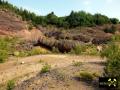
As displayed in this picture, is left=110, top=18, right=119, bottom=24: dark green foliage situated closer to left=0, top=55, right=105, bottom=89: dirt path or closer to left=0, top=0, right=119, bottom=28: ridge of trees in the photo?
left=0, top=0, right=119, bottom=28: ridge of trees

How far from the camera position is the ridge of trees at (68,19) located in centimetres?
5644

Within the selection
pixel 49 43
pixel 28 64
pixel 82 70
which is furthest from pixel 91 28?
pixel 82 70

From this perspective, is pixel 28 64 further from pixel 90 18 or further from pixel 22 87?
pixel 90 18

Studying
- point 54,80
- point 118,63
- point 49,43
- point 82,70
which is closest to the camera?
point 118,63

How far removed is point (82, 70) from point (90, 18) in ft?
144

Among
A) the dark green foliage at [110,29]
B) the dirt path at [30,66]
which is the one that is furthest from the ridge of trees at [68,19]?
the dirt path at [30,66]

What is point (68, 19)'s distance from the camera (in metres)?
58.3

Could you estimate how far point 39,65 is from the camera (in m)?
17.4

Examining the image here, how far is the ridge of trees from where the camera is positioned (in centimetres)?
5644

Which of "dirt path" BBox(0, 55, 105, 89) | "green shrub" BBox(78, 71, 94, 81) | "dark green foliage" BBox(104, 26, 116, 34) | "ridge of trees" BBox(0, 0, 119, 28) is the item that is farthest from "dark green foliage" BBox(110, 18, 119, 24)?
"green shrub" BBox(78, 71, 94, 81)

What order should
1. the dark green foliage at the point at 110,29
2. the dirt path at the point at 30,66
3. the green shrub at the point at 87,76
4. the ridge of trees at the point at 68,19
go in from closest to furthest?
1. the green shrub at the point at 87,76
2. the dirt path at the point at 30,66
3. the dark green foliage at the point at 110,29
4. the ridge of trees at the point at 68,19

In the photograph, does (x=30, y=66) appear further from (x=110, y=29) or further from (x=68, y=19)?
(x=68, y=19)

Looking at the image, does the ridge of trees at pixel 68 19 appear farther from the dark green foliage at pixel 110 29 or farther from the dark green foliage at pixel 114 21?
the dark green foliage at pixel 110 29

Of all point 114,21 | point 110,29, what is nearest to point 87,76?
point 110,29
